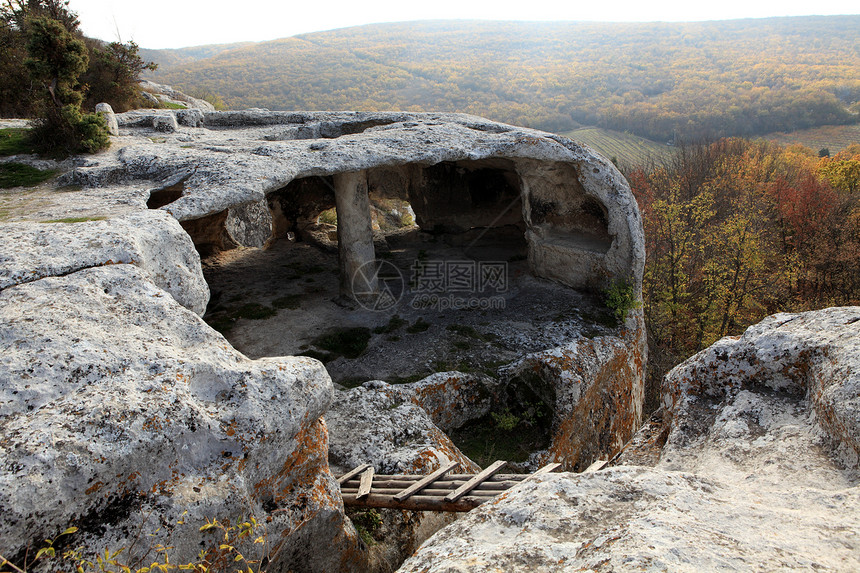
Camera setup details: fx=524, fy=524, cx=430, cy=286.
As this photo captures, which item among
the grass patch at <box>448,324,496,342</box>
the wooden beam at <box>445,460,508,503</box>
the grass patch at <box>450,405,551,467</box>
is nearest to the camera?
the wooden beam at <box>445,460,508,503</box>

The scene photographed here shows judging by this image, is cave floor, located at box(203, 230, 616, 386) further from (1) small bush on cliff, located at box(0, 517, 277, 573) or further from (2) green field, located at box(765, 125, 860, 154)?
(2) green field, located at box(765, 125, 860, 154)

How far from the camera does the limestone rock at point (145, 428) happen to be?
10.0 feet

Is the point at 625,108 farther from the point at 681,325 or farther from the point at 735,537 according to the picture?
the point at 735,537

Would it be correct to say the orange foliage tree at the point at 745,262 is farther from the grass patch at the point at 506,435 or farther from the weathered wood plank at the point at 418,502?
the weathered wood plank at the point at 418,502

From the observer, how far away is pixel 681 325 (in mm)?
16656

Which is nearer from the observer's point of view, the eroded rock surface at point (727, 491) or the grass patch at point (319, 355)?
the eroded rock surface at point (727, 491)

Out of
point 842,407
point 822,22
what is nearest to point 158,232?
point 842,407

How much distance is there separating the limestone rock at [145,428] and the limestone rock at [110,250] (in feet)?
0.57

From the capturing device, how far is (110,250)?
483 cm

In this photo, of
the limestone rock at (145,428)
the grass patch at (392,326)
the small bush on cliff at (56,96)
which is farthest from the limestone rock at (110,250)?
the grass patch at (392,326)

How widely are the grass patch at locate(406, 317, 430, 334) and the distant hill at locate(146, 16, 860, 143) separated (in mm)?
37162

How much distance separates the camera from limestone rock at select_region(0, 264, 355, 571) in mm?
3059

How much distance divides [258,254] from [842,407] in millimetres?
12860

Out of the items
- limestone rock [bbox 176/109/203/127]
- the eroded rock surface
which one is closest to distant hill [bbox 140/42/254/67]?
limestone rock [bbox 176/109/203/127]
